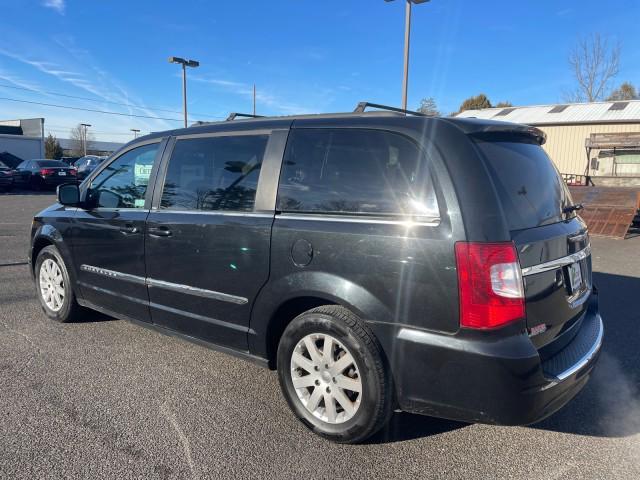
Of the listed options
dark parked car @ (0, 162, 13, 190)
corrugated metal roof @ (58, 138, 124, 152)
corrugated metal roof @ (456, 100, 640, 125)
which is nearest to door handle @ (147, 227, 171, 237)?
corrugated metal roof @ (456, 100, 640, 125)

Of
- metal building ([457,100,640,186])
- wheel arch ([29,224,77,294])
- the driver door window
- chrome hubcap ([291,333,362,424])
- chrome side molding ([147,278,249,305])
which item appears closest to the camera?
chrome hubcap ([291,333,362,424])

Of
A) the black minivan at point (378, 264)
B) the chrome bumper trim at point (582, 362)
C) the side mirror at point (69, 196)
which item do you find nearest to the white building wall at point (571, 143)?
the chrome bumper trim at point (582, 362)

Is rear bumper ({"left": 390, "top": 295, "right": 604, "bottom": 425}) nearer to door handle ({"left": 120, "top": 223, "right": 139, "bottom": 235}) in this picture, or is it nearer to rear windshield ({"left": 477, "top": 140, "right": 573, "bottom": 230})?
rear windshield ({"left": 477, "top": 140, "right": 573, "bottom": 230})

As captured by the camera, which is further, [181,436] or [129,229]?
[129,229]

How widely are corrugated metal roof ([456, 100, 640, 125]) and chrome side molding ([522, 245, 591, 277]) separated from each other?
21.9 m

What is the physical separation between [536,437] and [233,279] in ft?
6.82

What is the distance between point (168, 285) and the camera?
3.57 metres

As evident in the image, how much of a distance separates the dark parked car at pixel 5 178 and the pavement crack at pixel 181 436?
77.7 ft

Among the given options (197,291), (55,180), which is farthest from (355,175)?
(55,180)

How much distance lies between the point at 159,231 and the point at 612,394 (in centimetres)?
343

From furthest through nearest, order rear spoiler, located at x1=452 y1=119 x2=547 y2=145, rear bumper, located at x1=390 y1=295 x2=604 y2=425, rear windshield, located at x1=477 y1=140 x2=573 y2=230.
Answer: rear spoiler, located at x1=452 y1=119 x2=547 y2=145, rear windshield, located at x1=477 y1=140 x2=573 y2=230, rear bumper, located at x1=390 y1=295 x2=604 y2=425

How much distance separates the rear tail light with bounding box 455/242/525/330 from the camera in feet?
7.50

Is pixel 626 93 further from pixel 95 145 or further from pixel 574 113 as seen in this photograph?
pixel 95 145

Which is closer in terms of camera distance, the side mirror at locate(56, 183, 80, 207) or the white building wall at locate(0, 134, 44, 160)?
the side mirror at locate(56, 183, 80, 207)
